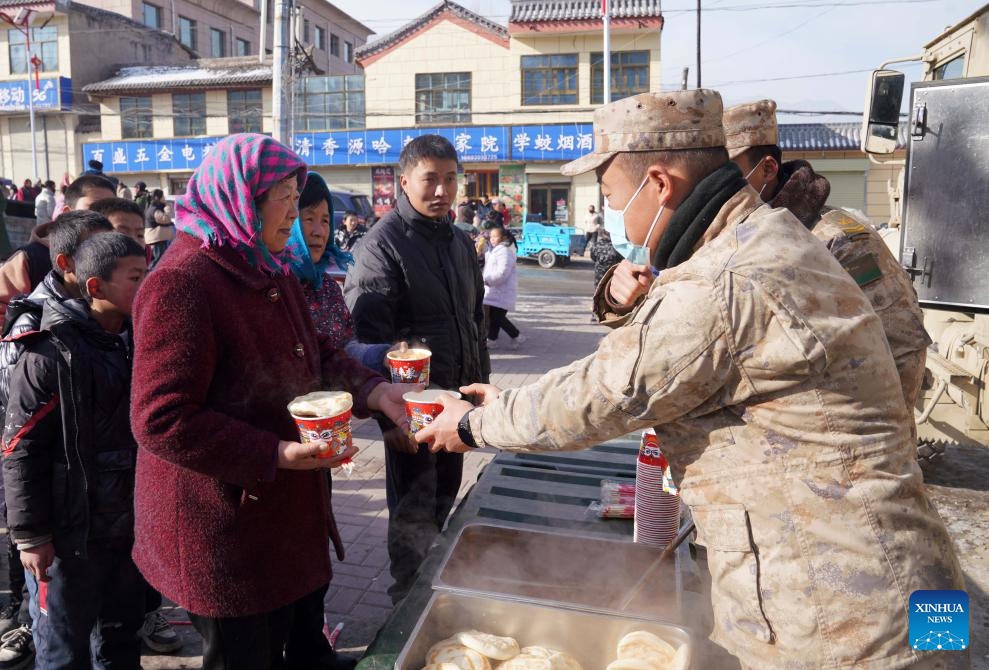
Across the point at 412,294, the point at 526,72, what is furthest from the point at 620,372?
the point at 526,72

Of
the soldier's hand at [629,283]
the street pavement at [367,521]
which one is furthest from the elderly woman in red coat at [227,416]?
the soldier's hand at [629,283]

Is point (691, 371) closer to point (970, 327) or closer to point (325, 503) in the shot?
point (325, 503)

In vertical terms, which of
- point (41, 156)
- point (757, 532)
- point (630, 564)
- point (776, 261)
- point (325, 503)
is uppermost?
point (41, 156)

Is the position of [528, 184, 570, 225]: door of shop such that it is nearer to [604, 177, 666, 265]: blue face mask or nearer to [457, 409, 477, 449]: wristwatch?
[604, 177, 666, 265]: blue face mask

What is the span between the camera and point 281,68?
982 cm

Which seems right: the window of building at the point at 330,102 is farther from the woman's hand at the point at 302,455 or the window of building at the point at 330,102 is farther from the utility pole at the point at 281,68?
the woman's hand at the point at 302,455

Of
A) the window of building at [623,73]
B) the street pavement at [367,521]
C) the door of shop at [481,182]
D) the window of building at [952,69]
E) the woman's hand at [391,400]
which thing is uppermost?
the window of building at [623,73]

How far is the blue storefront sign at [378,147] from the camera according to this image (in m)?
24.3

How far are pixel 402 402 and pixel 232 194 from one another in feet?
3.03

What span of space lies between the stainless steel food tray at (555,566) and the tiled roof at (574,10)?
24876 millimetres

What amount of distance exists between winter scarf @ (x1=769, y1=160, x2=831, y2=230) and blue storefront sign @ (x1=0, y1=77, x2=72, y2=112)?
106 feet

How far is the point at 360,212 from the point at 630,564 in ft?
54.6

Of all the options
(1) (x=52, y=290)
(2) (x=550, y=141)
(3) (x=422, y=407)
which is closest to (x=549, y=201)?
(2) (x=550, y=141)

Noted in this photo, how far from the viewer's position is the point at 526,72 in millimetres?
25109
